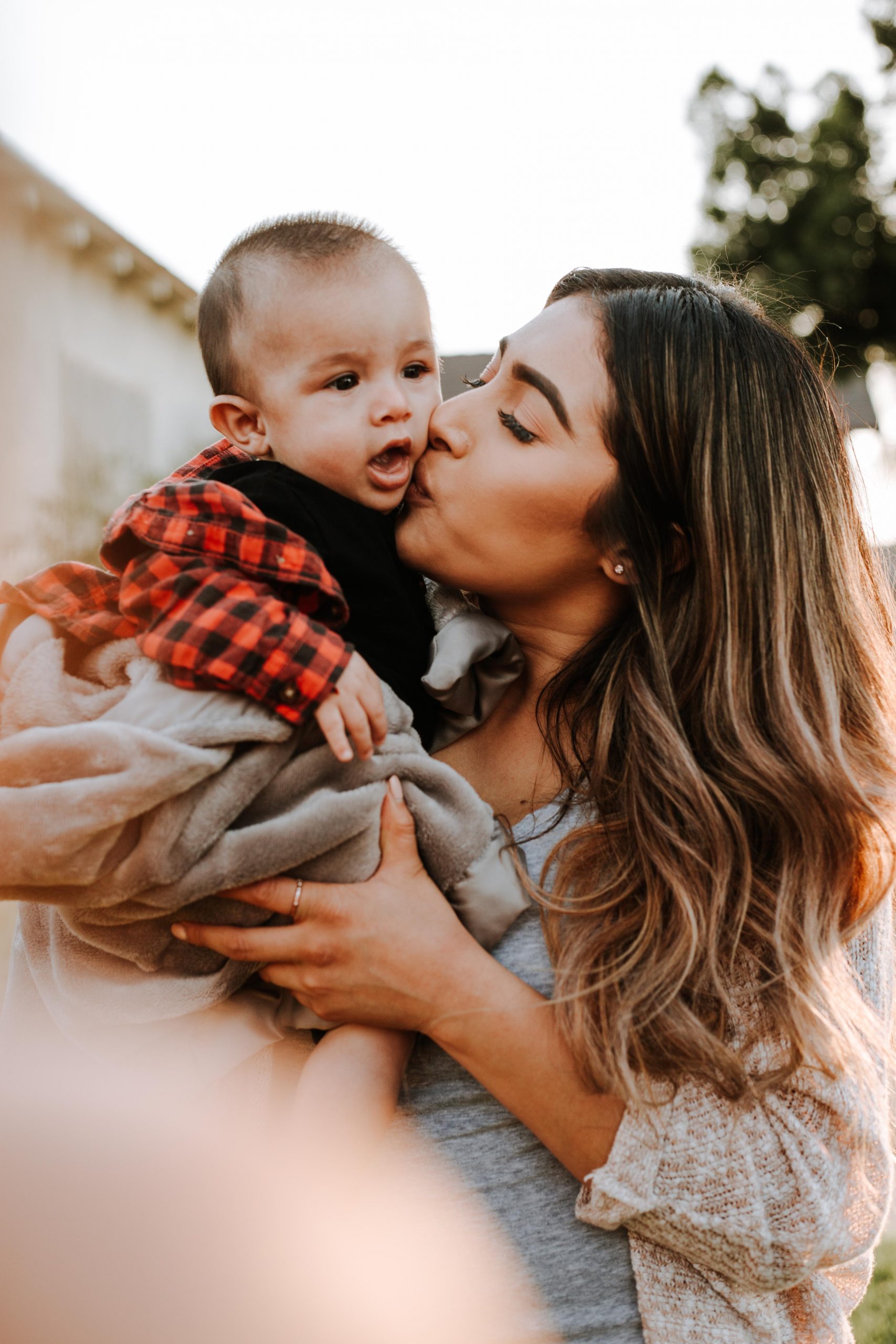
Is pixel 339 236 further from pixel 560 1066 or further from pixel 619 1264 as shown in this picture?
pixel 619 1264

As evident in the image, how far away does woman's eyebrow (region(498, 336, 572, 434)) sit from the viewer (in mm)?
1920

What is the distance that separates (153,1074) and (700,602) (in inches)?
48.7

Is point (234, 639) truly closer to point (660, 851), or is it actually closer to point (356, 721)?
point (356, 721)

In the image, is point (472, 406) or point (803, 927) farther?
point (472, 406)

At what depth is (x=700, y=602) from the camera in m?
1.97

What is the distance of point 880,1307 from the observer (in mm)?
3748

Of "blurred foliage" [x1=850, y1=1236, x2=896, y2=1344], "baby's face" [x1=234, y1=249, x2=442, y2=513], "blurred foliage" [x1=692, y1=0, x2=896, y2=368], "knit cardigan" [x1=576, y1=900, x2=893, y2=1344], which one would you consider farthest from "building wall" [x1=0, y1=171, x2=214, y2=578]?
"blurred foliage" [x1=692, y1=0, x2=896, y2=368]

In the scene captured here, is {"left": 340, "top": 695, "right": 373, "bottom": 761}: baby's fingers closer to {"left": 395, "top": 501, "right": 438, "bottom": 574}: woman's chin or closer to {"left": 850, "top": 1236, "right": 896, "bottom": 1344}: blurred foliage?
{"left": 395, "top": 501, "right": 438, "bottom": 574}: woman's chin

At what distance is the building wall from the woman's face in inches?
260

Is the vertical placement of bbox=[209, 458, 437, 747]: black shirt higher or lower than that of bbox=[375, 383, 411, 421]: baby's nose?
lower

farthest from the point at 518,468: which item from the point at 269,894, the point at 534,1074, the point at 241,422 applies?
the point at 534,1074

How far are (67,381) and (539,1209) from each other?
8.49 metres

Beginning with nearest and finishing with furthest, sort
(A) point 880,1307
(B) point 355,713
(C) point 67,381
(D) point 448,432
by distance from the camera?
(B) point 355,713 < (D) point 448,432 < (A) point 880,1307 < (C) point 67,381

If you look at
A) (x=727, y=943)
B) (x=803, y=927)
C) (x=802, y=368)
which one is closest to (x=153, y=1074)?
(x=727, y=943)
